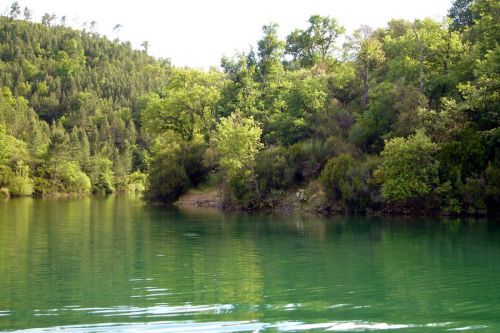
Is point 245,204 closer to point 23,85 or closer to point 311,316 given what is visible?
point 311,316

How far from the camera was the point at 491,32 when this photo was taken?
4994cm

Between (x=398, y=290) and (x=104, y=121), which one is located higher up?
(x=104, y=121)

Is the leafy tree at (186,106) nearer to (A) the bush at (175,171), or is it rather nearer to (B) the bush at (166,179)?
(A) the bush at (175,171)

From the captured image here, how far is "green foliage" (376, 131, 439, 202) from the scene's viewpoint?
45.2 meters

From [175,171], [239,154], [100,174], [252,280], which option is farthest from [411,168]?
[100,174]

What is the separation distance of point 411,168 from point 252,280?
2886 cm

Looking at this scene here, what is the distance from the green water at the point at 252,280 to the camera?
13.9 m

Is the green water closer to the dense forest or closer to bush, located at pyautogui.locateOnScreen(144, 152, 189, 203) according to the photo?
the dense forest

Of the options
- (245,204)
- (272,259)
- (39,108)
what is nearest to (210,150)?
(245,204)

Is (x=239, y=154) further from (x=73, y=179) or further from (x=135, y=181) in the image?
(x=135, y=181)

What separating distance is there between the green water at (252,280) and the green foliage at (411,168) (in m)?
9.12

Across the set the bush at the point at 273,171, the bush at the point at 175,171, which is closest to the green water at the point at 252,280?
the bush at the point at 273,171

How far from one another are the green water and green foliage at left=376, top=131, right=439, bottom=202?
9.12 metres

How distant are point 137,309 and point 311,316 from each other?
13.4 feet
